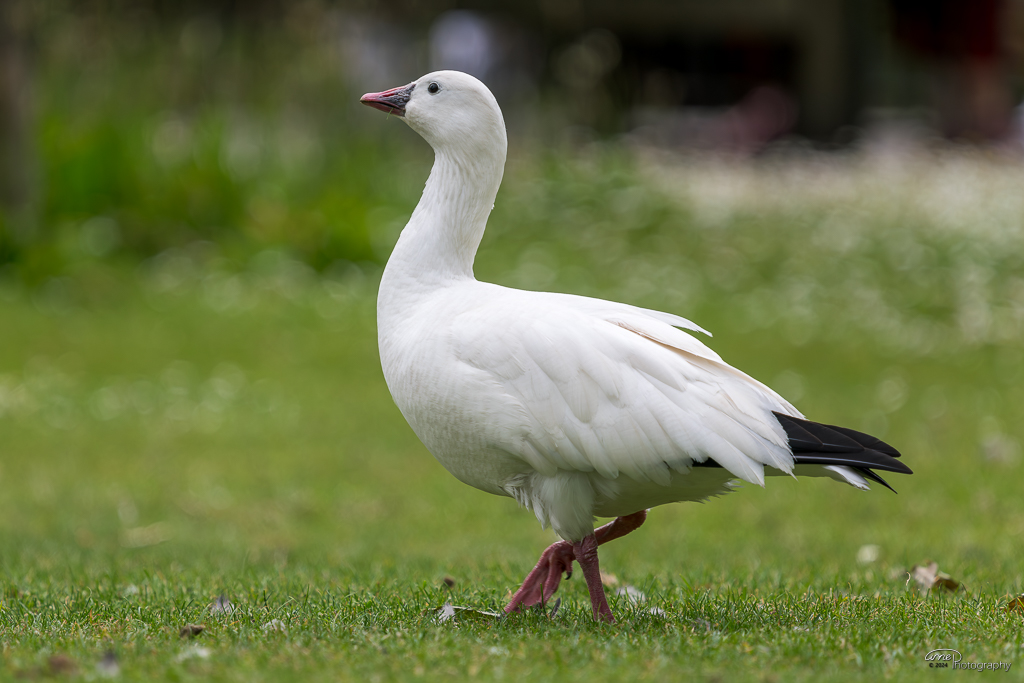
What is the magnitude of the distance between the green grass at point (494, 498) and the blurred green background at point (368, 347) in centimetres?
3

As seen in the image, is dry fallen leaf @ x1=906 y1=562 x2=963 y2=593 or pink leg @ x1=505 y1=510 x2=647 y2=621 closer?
pink leg @ x1=505 y1=510 x2=647 y2=621

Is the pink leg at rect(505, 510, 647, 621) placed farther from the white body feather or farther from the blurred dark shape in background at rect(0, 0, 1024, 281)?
the blurred dark shape in background at rect(0, 0, 1024, 281)

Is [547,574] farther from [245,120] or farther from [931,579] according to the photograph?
[245,120]

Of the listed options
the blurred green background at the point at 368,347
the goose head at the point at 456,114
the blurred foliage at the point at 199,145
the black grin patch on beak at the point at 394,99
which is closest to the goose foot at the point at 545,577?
the blurred green background at the point at 368,347

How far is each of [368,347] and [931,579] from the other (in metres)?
6.35

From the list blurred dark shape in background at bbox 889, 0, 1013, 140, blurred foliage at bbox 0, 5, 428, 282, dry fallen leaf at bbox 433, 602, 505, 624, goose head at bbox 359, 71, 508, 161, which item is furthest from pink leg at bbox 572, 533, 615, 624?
blurred dark shape in background at bbox 889, 0, 1013, 140

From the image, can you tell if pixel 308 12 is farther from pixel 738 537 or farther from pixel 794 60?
pixel 794 60

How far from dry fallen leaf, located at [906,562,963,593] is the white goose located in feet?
3.36

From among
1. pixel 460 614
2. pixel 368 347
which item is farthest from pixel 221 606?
pixel 368 347

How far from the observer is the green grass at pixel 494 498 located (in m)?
3.38

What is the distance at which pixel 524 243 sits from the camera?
13711 millimetres

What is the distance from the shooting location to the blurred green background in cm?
379

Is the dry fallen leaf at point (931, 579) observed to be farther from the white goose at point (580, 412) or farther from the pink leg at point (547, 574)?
the pink leg at point (547, 574)

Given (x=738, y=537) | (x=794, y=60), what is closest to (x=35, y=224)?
(x=738, y=537)
